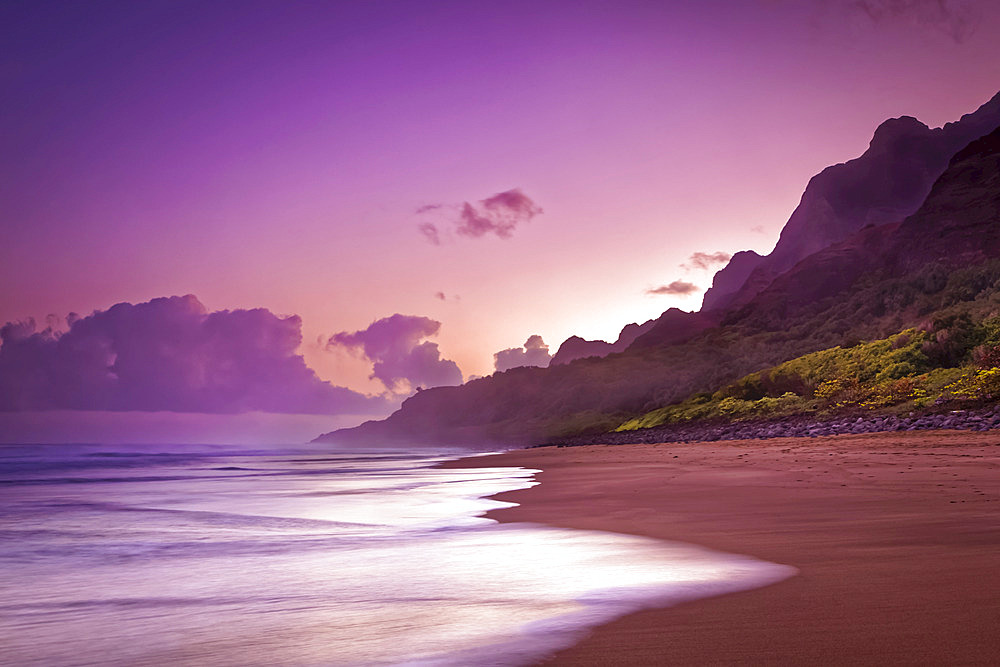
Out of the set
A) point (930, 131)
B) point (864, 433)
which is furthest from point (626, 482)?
point (930, 131)

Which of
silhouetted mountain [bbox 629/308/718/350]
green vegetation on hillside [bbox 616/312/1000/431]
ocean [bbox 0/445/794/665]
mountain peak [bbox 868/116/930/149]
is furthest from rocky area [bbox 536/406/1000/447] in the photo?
mountain peak [bbox 868/116/930/149]

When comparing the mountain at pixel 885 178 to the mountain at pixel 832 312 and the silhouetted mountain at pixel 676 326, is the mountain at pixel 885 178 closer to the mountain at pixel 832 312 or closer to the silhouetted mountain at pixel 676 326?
the mountain at pixel 832 312

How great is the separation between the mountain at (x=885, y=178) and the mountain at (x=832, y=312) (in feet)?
12.4

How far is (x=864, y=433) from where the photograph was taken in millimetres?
27375

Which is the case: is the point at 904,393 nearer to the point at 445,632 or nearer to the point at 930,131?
the point at 445,632

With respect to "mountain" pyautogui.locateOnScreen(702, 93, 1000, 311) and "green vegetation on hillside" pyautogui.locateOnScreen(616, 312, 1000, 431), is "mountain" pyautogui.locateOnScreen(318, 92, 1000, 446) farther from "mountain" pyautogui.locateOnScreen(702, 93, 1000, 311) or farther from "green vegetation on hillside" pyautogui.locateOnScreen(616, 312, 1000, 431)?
"mountain" pyautogui.locateOnScreen(702, 93, 1000, 311)

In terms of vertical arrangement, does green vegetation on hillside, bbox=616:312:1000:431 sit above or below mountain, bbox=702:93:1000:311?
below

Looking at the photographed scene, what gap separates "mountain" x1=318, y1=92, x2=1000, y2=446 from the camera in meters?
63.5

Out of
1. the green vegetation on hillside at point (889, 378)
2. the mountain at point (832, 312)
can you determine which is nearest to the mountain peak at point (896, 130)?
the mountain at point (832, 312)

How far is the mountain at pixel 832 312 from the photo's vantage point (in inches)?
2500

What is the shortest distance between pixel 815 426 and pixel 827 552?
88.5 ft

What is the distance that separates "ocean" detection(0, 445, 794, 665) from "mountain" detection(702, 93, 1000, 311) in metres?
163

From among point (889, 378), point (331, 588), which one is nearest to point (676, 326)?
point (889, 378)

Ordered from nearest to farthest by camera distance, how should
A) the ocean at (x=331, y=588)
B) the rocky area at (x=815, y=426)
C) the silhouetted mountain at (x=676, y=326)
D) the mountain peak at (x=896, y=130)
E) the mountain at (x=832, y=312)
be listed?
the ocean at (x=331, y=588), the rocky area at (x=815, y=426), the mountain at (x=832, y=312), the mountain peak at (x=896, y=130), the silhouetted mountain at (x=676, y=326)
